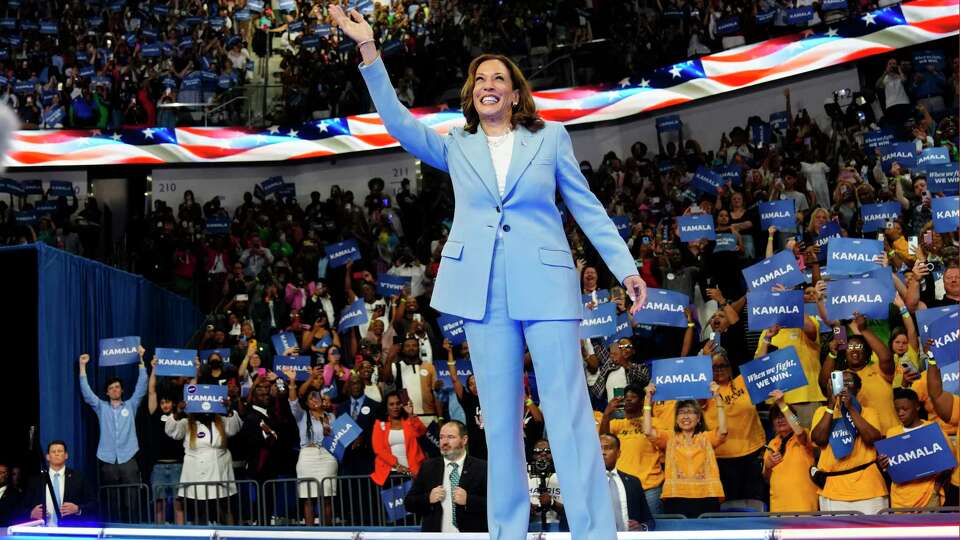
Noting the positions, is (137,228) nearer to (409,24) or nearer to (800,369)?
(409,24)

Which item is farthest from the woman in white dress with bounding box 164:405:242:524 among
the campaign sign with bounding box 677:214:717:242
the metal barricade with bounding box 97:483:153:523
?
the campaign sign with bounding box 677:214:717:242

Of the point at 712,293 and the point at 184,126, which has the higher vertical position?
the point at 184,126

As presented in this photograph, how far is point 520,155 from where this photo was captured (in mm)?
3287

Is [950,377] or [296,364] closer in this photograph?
[950,377]

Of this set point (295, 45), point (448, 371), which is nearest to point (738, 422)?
point (448, 371)

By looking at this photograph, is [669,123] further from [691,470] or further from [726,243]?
[691,470]

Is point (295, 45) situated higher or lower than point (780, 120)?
higher

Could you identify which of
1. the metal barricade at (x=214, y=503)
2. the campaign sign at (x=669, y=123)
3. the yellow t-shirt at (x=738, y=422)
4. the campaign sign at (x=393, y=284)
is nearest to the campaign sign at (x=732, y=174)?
the campaign sign at (x=669, y=123)

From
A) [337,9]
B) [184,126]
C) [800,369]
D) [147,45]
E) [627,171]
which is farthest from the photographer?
[147,45]

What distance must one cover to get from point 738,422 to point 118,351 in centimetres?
595

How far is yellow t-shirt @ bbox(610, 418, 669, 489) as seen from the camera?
25.3ft

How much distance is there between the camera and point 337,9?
332 centimetres


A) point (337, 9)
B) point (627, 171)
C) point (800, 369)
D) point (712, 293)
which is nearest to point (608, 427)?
point (800, 369)

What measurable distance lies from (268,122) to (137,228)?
2.69 m
